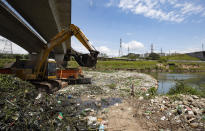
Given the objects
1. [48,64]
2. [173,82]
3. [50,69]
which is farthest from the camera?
[173,82]

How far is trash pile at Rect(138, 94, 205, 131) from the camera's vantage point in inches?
152

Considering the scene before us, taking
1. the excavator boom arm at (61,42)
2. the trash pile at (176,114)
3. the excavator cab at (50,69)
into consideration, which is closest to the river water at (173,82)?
the trash pile at (176,114)

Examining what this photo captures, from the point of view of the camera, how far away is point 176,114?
4531 mm

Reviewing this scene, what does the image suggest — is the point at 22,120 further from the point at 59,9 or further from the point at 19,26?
the point at 19,26

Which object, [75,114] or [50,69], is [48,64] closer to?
[50,69]

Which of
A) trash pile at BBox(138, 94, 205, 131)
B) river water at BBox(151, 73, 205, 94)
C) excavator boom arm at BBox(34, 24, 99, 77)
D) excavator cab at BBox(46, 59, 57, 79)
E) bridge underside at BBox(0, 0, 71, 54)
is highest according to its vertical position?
bridge underside at BBox(0, 0, 71, 54)

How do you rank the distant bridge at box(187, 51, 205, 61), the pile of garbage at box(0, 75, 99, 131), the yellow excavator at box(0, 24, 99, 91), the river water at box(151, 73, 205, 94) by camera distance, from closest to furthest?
the pile of garbage at box(0, 75, 99, 131) → the yellow excavator at box(0, 24, 99, 91) → the river water at box(151, 73, 205, 94) → the distant bridge at box(187, 51, 205, 61)

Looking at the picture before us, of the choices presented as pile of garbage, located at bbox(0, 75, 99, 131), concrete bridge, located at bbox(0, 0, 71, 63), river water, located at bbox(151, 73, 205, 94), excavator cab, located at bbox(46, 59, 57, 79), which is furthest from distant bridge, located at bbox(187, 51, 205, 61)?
pile of garbage, located at bbox(0, 75, 99, 131)

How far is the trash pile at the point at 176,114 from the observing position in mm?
3868

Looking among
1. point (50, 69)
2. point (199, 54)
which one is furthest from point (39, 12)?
point (199, 54)

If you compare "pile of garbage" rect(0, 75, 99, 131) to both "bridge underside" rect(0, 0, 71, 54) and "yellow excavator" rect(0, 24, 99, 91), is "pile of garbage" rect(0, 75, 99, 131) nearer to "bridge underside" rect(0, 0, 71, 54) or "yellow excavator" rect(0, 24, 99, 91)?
"yellow excavator" rect(0, 24, 99, 91)

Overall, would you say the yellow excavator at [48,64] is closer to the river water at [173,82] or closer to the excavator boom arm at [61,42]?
the excavator boom arm at [61,42]

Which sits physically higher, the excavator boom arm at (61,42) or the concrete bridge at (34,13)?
the concrete bridge at (34,13)

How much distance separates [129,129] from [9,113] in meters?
3.19
